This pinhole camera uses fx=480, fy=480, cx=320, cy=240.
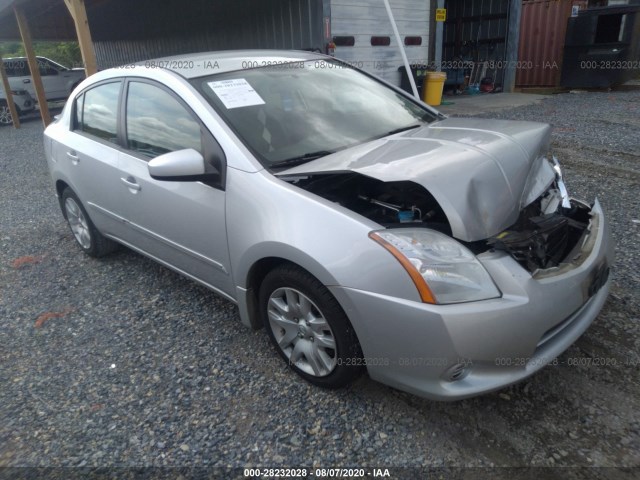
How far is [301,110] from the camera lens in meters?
2.91

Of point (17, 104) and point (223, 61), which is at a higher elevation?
point (223, 61)

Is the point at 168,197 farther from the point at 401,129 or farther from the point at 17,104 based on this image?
the point at 17,104

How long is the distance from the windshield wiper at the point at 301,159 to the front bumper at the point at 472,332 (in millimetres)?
813

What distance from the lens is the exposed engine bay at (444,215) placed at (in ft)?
7.06


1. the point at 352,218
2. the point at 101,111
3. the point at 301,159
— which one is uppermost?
the point at 101,111

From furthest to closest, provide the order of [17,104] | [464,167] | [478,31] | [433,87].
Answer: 1. [17,104]
2. [478,31]
3. [433,87]
4. [464,167]

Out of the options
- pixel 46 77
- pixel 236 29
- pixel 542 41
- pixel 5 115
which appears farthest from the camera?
pixel 46 77

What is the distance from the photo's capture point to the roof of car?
118 inches

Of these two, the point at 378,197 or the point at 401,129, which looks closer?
the point at 378,197

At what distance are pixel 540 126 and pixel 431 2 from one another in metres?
10.0

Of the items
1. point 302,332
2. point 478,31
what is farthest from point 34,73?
point 478,31

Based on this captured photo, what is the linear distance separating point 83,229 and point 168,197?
6.03ft

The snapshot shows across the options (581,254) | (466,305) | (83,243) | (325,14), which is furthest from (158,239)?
(325,14)

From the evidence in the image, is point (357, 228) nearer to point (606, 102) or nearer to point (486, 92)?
point (606, 102)
